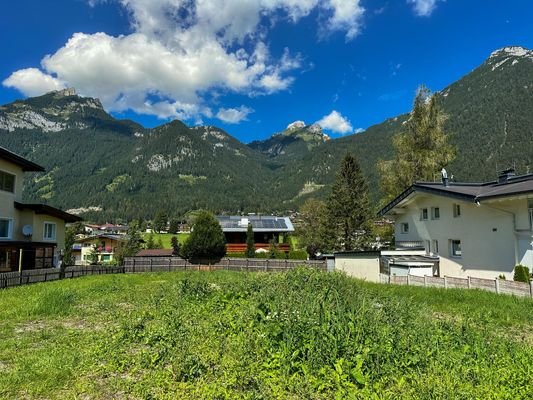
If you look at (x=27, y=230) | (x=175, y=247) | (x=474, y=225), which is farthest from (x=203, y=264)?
(x=474, y=225)

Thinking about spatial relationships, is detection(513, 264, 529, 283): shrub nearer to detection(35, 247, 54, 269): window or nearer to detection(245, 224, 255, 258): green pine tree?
detection(245, 224, 255, 258): green pine tree

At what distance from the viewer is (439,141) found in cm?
3259

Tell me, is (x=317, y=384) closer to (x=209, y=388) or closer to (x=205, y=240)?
(x=209, y=388)

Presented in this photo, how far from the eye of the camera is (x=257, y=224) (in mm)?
54438

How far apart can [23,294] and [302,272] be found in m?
12.6

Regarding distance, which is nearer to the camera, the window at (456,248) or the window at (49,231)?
the window at (456,248)

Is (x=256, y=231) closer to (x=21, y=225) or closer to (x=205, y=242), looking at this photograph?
(x=205, y=242)

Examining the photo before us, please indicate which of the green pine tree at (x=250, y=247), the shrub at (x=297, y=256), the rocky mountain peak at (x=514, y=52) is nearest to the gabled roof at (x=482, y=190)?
the shrub at (x=297, y=256)

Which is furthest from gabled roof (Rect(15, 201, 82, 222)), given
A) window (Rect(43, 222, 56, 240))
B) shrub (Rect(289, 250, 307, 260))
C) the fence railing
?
shrub (Rect(289, 250, 307, 260))

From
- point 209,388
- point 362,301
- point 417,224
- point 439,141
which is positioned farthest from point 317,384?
point 439,141

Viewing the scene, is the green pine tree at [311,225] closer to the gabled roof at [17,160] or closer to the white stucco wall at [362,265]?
the white stucco wall at [362,265]

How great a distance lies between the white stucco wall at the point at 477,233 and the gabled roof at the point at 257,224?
27.1 meters

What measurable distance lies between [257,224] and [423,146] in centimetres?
2819

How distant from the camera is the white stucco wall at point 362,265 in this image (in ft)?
79.0
